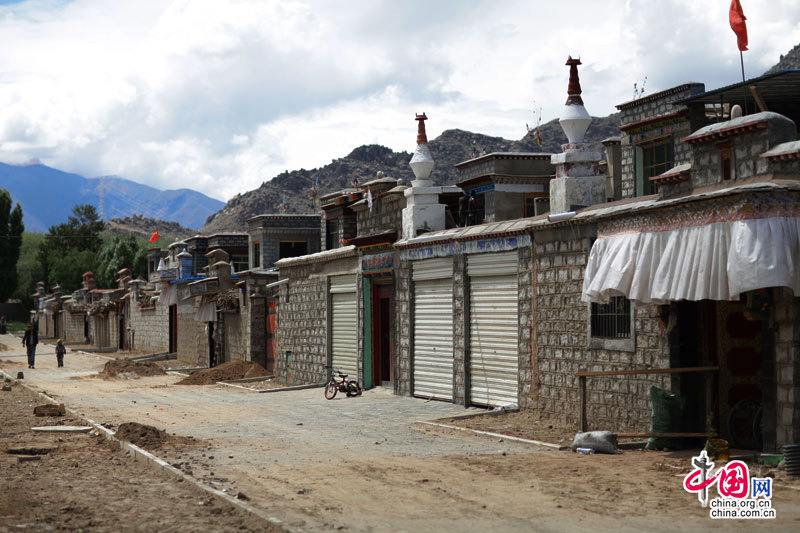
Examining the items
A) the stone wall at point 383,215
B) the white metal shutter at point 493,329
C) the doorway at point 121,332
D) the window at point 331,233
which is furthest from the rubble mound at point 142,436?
the doorway at point 121,332

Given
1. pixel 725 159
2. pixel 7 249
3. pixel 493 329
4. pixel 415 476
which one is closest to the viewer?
pixel 415 476

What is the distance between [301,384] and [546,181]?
10.9 metres

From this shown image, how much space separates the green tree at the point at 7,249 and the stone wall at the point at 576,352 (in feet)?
282

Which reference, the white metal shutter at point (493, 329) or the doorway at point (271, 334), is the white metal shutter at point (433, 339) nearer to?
the white metal shutter at point (493, 329)

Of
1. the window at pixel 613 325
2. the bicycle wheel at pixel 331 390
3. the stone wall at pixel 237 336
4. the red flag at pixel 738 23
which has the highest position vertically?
the red flag at pixel 738 23

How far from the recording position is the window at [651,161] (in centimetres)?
2672

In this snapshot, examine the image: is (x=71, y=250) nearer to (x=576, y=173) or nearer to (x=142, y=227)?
(x=142, y=227)

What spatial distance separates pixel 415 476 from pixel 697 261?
15.3ft

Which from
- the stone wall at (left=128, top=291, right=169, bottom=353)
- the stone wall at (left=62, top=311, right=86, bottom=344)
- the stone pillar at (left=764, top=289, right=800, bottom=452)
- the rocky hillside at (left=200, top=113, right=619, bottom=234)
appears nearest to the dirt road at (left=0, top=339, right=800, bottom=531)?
the stone pillar at (left=764, top=289, right=800, bottom=452)

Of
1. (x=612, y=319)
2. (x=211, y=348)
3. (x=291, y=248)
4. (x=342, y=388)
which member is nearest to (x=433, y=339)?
(x=342, y=388)

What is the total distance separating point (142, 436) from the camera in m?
14.8

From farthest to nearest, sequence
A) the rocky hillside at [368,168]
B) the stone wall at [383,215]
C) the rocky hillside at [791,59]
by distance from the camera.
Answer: the rocky hillside at [368,168] < the rocky hillside at [791,59] < the stone wall at [383,215]

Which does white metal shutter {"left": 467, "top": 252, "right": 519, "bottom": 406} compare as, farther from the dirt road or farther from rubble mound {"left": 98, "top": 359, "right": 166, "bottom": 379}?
rubble mound {"left": 98, "top": 359, "right": 166, "bottom": 379}

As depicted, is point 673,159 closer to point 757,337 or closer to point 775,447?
point 757,337
